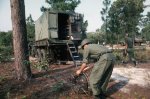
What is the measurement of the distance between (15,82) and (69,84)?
2.23 meters

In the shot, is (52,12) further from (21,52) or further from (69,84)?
(69,84)

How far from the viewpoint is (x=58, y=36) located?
17266 mm

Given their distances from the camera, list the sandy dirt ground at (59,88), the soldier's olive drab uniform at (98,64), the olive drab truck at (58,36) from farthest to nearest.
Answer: the olive drab truck at (58,36) < the sandy dirt ground at (59,88) < the soldier's olive drab uniform at (98,64)

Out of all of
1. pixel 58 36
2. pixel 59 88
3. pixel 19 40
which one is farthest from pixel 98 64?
pixel 58 36

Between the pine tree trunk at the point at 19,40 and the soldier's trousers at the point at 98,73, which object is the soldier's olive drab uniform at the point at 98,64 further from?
the pine tree trunk at the point at 19,40

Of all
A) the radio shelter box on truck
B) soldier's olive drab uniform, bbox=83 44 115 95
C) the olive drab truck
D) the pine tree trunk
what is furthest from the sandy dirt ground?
the radio shelter box on truck

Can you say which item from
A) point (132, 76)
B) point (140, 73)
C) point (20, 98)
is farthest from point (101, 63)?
point (140, 73)

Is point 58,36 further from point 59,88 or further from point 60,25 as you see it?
point 59,88

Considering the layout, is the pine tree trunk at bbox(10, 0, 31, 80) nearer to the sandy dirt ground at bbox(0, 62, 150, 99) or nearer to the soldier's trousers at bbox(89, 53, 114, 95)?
the sandy dirt ground at bbox(0, 62, 150, 99)

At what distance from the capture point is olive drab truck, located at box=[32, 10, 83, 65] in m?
15.8

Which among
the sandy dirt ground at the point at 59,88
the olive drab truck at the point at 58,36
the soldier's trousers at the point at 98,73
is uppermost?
the olive drab truck at the point at 58,36

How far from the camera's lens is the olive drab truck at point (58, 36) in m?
15.8

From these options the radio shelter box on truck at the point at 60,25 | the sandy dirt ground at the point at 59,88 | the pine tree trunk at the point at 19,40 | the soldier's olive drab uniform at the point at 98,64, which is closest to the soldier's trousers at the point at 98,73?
the soldier's olive drab uniform at the point at 98,64

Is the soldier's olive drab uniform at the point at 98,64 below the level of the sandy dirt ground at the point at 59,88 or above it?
above
